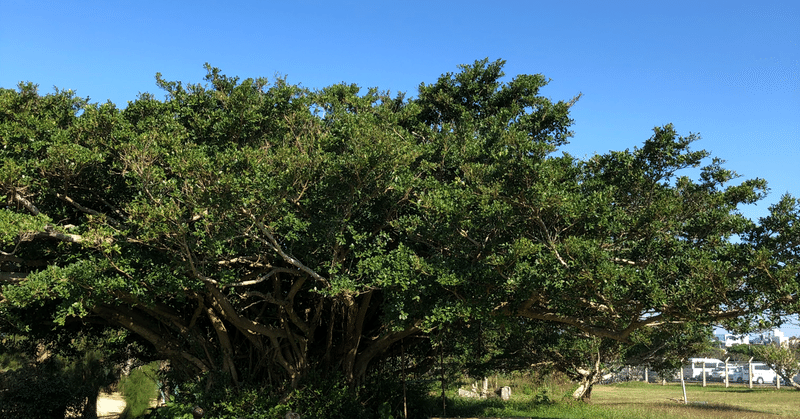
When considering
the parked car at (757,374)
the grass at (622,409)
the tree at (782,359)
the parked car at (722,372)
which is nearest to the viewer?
the grass at (622,409)

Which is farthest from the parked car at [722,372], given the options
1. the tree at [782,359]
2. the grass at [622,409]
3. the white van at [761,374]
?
the grass at [622,409]

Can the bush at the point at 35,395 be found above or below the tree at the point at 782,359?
below

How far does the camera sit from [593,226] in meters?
8.16

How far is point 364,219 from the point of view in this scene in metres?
10.2

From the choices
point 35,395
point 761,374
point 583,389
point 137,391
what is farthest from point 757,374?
point 35,395

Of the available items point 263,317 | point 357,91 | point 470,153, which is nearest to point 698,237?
point 470,153

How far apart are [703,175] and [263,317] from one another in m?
8.93

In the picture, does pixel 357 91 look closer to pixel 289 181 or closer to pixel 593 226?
pixel 289 181

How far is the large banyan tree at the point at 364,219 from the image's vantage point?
26.2ft

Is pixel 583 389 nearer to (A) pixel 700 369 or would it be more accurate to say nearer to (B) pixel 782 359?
(B) pixel 782 359

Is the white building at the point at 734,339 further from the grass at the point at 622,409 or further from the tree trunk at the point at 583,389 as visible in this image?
the tree trunk at the point at 583,389

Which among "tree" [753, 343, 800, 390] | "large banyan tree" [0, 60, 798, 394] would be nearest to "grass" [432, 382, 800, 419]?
"tree" [753, 343, 800, 390]

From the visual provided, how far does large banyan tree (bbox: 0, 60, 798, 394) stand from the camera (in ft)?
26.2

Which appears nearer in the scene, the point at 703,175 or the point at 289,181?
the point at 289,181
